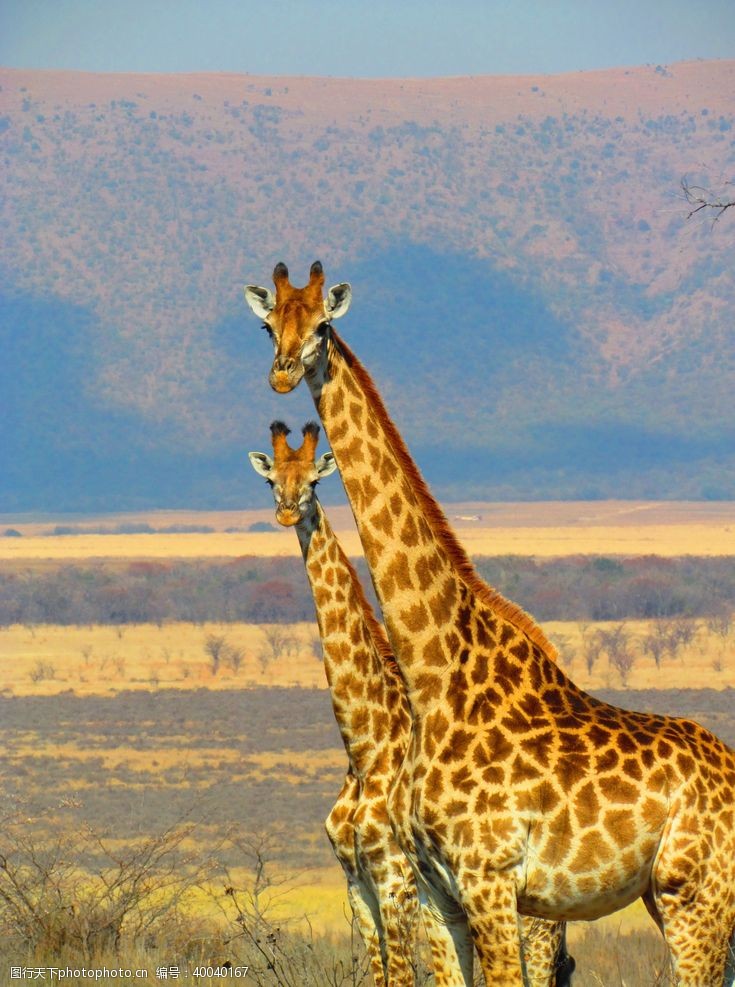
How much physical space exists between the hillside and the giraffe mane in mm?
105096

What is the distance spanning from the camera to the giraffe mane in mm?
8758

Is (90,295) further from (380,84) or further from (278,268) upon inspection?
(278,268)

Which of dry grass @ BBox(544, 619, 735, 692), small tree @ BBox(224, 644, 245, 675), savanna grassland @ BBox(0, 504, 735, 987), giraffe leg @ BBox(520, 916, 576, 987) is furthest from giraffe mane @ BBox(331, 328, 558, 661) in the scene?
small tree @ BBox(224, 644, 245, 675)

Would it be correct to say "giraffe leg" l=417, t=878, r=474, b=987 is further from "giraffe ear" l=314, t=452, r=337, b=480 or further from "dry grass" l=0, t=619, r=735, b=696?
"dry grass" l=0, t=619, r=735, b=696

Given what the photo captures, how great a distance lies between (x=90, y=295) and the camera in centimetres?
14138

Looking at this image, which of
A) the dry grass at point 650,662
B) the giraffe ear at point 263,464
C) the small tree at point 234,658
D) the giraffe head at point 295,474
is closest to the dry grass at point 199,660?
the dry grass at point 650,662

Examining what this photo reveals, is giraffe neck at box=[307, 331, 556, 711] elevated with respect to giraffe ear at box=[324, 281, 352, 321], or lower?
lower

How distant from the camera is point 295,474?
1085cm

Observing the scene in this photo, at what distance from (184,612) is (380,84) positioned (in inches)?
4582

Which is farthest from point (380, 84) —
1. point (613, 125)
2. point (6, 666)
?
point (6, 666)

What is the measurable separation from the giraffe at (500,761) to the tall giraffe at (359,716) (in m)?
1.13

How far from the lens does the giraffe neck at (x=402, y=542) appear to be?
850cm

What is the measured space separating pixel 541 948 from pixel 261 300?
144 inches

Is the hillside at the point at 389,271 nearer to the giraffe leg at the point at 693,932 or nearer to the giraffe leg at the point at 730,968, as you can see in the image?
the giraffe leg at the point at 730,968
